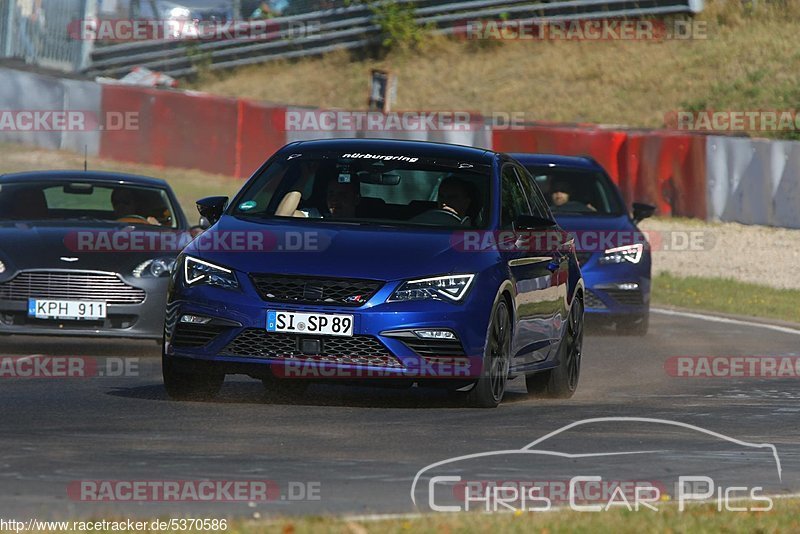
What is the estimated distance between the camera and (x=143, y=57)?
51.1 meters

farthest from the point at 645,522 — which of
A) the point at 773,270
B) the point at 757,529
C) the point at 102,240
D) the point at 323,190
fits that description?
the point at 773,270

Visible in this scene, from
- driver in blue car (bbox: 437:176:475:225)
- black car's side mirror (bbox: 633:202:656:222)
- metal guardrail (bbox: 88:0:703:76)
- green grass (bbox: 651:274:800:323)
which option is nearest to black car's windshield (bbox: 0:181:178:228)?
driver in blue car (bbox: 437:176:475:225)

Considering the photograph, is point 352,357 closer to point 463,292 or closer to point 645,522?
point 463,292

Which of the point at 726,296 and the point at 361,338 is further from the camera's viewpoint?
the point at 726,296

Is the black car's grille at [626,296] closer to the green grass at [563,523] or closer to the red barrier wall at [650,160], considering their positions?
the green grass at [563,523]

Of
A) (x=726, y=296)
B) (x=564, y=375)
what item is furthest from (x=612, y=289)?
(x=726, y=296)

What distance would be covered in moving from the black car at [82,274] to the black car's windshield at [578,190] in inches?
182

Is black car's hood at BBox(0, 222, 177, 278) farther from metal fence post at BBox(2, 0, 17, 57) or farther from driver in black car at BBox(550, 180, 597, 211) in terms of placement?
metal fence post at BBox(2, 0, 17, 57)

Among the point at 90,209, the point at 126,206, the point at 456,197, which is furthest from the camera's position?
the point at 126,206

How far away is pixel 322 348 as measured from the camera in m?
9.28

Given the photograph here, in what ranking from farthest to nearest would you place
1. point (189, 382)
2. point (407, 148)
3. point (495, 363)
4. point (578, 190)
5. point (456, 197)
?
point (578, 190)
point (407, 148)
point (456, 197)
point (189, 382)
point (495, 363)

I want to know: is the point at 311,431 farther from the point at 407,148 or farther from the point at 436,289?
the point at 407,148

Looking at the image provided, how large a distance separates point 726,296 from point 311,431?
44.9 ft

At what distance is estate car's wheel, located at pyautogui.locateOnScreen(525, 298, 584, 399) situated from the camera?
1120 centimetres
